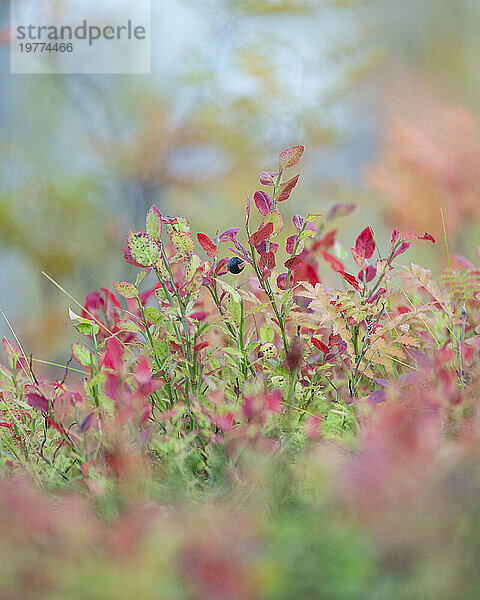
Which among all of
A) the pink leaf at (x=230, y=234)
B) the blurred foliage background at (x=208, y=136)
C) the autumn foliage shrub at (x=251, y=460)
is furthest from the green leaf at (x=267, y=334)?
the blurred foliage background at (x=208, y=136)

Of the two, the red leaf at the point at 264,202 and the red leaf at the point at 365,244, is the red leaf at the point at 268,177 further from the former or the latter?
the red leaf at the point at 365,244

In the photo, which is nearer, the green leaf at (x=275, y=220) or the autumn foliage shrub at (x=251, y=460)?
the autumn foliage shrub at (x=251, y=460)

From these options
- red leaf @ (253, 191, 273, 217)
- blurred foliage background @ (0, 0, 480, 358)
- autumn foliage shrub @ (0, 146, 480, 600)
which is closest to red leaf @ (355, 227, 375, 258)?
autumn foliage shrub @ (0, 146, 480, 600)

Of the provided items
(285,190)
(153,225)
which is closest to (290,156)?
(285,190)

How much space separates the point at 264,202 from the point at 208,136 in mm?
3265

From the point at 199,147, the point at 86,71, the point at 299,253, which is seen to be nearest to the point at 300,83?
the point at 199,147

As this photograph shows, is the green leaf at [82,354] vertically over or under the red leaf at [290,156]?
under

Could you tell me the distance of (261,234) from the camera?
1.89 feet

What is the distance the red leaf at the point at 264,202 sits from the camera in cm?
60

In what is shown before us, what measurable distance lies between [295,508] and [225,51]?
393cm

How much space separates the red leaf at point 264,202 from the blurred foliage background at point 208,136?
2575mm

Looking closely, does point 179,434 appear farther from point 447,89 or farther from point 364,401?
point 447,89

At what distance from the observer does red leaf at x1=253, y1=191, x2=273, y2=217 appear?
1.97 ft

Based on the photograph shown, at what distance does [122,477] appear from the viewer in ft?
1.31
